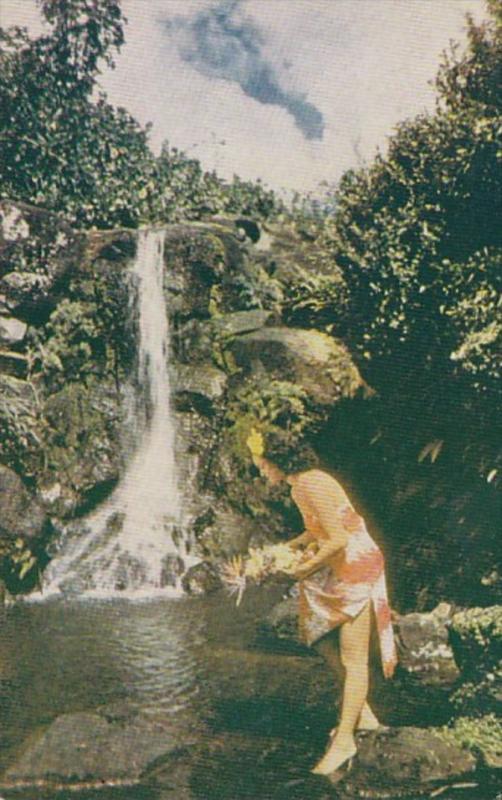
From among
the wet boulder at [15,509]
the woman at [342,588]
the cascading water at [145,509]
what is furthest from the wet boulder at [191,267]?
the woman at [342,588]

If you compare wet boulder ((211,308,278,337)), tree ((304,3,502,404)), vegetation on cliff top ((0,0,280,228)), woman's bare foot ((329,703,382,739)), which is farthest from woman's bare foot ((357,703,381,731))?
vegetation on cliff top ((0,0,280,228))

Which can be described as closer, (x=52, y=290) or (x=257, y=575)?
(x=257, y=575)

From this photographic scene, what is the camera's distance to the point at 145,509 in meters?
4.58

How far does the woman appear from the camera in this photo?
3410mm

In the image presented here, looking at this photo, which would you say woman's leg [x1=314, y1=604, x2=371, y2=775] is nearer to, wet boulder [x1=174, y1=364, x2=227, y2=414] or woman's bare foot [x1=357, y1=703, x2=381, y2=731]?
woman's bare foot [x1=357, y1=703, x2=381, y2=731]

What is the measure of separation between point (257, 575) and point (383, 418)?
1.07 metres

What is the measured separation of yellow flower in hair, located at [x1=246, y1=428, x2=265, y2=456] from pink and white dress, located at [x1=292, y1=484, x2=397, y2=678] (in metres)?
0.51

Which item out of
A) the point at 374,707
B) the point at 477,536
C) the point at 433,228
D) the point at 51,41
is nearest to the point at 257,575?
the point at 374,707

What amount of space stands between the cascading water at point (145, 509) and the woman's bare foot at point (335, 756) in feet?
4.42

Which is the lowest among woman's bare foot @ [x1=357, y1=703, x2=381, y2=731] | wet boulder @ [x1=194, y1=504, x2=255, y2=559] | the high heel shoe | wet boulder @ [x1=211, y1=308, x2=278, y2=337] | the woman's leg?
the high heel shoe

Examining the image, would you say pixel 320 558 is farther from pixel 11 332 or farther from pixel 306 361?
pixel 11 332

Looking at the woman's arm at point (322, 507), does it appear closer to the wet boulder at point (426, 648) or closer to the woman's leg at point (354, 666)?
the woman's leg at point (354, 666)

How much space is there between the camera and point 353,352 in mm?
4137

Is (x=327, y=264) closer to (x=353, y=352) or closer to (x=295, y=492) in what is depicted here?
(x=353, y=352)
